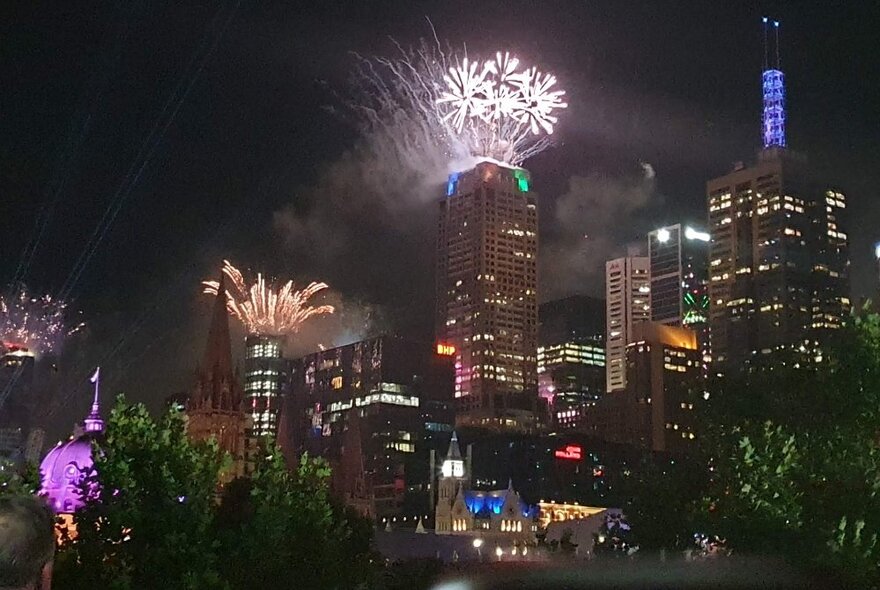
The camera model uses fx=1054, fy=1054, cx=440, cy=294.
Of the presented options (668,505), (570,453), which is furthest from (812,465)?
(570,453)

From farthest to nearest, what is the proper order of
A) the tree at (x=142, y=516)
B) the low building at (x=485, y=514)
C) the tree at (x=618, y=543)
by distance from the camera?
the low building at (x=485, y=514) < the tree at (x=618, y=543) < the tree at (x=142, y=516)

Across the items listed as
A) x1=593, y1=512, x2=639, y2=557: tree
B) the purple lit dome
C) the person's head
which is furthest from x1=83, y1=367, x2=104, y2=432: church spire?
the person's head

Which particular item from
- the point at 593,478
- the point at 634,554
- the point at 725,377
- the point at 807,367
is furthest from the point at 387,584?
the point at 593,478

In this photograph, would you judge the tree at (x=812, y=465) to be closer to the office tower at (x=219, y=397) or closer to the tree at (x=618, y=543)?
the tree at (x=618, y=543)

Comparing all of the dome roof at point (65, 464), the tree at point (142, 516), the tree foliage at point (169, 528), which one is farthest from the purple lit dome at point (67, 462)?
the tree at point (142, 516)

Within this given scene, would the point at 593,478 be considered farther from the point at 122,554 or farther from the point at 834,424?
the point at 122,554

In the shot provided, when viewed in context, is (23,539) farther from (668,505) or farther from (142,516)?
(668,505)
